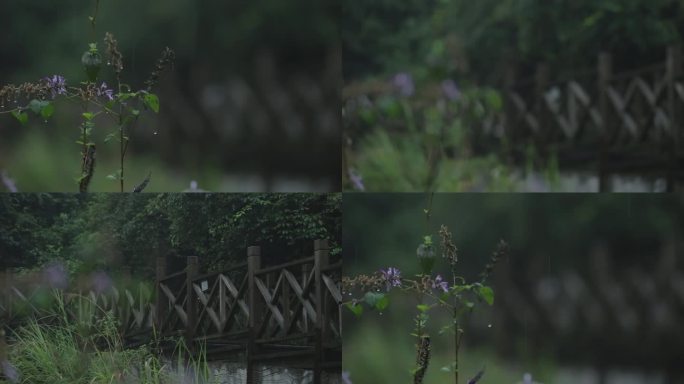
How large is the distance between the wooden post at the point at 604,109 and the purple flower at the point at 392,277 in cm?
84

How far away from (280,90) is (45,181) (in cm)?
94

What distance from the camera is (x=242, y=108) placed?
3674 millimetres

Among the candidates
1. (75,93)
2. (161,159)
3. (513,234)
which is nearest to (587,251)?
(513,234)

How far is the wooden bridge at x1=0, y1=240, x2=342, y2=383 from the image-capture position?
3648 mm

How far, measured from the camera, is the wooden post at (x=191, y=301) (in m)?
3.64

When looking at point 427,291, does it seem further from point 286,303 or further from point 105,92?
point 105,92

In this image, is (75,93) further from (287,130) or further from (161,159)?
(287,130)

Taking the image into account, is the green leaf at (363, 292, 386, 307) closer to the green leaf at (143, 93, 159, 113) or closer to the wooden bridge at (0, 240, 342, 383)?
the wooden bridge at (0, 240, 342, 383)

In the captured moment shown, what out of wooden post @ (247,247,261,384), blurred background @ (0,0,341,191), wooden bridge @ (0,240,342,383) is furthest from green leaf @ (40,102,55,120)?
wooden post @ (247,247,261,384)

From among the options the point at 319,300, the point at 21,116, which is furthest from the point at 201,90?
the point at 319,300

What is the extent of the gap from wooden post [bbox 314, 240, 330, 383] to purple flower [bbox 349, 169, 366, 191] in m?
0.24

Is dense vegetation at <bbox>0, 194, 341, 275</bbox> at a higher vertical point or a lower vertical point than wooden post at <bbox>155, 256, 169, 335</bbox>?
higher

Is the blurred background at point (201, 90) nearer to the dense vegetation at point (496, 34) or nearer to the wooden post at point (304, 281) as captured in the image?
the dense vegetation at point (496, 34)

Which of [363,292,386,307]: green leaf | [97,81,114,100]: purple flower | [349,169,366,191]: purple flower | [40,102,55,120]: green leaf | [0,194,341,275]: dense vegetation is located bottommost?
[363,292,386,307]: green leaf
